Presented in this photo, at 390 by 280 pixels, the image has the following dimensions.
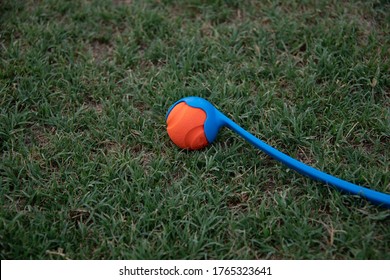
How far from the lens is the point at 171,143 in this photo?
238 centimetres

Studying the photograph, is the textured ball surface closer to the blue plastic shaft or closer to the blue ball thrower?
the blue ball thrower

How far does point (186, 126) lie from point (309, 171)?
0.59 meters

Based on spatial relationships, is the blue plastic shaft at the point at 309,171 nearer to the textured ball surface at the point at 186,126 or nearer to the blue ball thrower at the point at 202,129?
the blue ball thrower at the point at 202,129

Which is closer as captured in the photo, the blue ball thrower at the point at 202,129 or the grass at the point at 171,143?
the grass at the point at 171,143

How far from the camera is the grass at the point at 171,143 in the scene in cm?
202

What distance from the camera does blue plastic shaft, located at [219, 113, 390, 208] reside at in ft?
6.63

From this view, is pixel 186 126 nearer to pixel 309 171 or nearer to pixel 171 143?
pixel 171 143

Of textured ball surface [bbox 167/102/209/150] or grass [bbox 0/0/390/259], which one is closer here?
grass [bbox 0/0/390/259]

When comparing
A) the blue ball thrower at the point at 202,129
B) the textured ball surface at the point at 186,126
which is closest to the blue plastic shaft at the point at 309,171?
the blue ball thrower at the point at 202,129

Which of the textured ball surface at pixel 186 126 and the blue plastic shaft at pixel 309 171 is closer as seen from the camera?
the blue plastic shaft at pixel 309 171

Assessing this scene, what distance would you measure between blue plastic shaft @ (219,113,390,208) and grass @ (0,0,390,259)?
0.05 metres

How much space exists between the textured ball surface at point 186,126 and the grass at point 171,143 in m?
0.07

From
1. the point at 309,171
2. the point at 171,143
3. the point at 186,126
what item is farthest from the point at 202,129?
the point at 309,171

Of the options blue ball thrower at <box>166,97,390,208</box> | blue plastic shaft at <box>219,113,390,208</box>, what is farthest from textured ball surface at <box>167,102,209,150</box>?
blue plastic shaft at <box>219,113,390,208</box>
